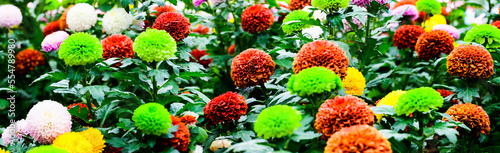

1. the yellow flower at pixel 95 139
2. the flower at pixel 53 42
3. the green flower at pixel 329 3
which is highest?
the green flower at pixel 329 3

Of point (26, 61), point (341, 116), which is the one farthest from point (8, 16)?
point (341, 116)

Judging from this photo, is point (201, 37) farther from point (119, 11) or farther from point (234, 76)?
point (234, 76)

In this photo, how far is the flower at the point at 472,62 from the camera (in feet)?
7.27

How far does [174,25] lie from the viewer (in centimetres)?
252

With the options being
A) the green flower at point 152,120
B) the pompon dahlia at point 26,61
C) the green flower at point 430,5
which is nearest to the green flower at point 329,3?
the green flower at point 152,120

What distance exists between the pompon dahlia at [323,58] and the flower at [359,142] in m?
0.46

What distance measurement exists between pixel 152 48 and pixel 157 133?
0.44 m

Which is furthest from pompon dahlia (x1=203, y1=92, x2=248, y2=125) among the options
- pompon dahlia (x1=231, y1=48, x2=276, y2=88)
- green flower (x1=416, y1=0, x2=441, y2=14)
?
green flower (x1=416, y1=0, x2=441, y2=14)

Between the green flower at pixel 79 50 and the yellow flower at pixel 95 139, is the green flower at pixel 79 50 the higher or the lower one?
the higher one

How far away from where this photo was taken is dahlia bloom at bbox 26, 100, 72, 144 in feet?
6.79

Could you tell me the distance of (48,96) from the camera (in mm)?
3697

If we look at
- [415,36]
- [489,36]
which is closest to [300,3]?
[415,36]

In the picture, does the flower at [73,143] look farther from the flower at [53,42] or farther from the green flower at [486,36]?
the green flower at [486,36]

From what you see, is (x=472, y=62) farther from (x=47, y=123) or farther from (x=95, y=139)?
(x=47, y=123)
